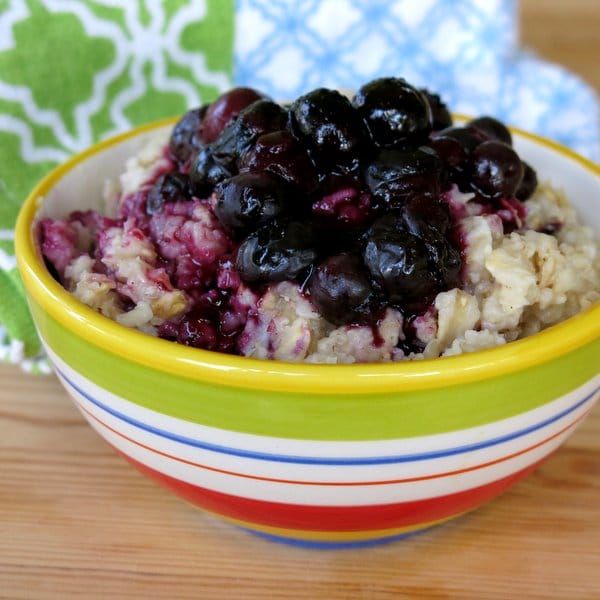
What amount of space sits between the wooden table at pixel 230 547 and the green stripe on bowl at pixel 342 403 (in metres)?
0.25

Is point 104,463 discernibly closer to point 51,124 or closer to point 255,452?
point 255,452

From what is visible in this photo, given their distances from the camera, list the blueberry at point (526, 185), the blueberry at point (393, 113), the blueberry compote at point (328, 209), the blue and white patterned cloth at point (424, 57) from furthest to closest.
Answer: the blue and white patterned cloth at point (424, 57)
the blueberry at point (526, 185)
the blueberry at point (393, 113)
the blueberry compote at point (328, 209)

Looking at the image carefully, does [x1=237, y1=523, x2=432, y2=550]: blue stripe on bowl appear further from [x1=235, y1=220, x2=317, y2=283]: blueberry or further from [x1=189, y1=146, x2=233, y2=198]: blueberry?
[x1=189, y1=146, x2=233, y2=198]: blueberry

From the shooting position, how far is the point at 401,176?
86 centimetres

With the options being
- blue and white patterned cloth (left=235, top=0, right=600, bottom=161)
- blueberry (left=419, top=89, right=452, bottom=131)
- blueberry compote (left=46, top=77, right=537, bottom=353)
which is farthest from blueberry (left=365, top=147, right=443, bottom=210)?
blue and white patterned cloth (left=235, top=0, right=600, bottom=161)

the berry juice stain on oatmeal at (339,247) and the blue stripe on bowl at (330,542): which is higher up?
the berry juice stain on oatmeal at (339,247)

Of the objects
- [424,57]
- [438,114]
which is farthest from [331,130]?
[424,57]

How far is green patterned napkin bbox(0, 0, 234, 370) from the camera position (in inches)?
55.1

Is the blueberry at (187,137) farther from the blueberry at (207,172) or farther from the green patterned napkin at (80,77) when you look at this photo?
the green patterned napkin at (80,77)

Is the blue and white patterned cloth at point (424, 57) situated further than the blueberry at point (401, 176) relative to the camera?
Yes

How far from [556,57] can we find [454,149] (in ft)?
6.55

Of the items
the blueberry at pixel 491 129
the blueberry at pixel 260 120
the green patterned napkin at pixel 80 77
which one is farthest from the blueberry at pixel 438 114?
the green patterned napkin at pixel 80 77

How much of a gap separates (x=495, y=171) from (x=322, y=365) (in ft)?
1.26

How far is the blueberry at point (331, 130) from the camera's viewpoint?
0.89 m
